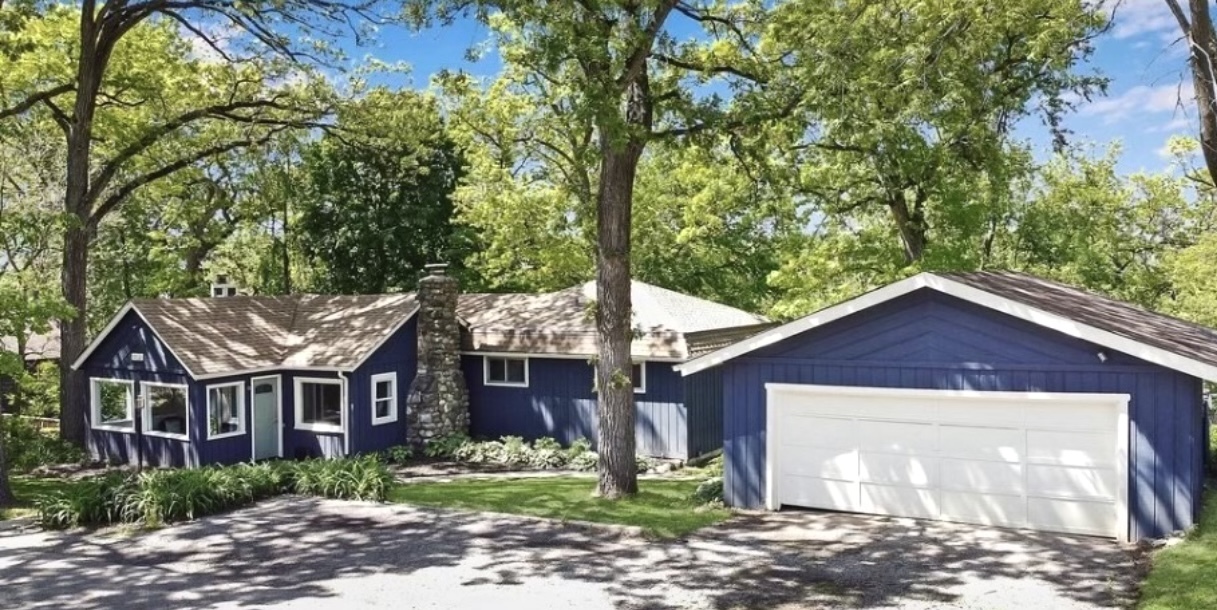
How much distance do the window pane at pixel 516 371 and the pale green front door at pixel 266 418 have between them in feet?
17.6

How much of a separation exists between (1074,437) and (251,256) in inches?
1330

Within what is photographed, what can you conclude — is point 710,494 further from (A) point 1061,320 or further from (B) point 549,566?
(A) point 1061,320

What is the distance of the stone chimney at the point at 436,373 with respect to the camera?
70.6 feet

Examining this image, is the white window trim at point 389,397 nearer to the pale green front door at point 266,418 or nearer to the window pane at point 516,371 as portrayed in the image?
the pale green front door at point 266,418

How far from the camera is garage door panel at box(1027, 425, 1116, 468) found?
1142cm

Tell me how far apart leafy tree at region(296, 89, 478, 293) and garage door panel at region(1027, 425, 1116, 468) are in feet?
74.2

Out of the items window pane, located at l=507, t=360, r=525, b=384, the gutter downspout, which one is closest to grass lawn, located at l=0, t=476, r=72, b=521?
the gutter downspout

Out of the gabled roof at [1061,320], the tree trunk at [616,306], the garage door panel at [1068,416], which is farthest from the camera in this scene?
the tree trunk at [616,306]

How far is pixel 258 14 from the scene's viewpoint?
20484mm

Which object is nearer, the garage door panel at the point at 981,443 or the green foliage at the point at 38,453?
the garage door panel at the point at 981,443

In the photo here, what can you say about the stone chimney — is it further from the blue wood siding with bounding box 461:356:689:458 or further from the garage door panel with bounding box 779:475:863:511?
the garage door panel with bounding box 779:475:863:511

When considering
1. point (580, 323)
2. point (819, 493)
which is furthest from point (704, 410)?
point (819, 493)

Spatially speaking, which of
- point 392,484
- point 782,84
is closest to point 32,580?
point 392,484

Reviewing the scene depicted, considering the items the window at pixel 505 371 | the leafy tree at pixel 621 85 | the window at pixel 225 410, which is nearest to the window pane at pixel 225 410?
the window at pixel 225 410
